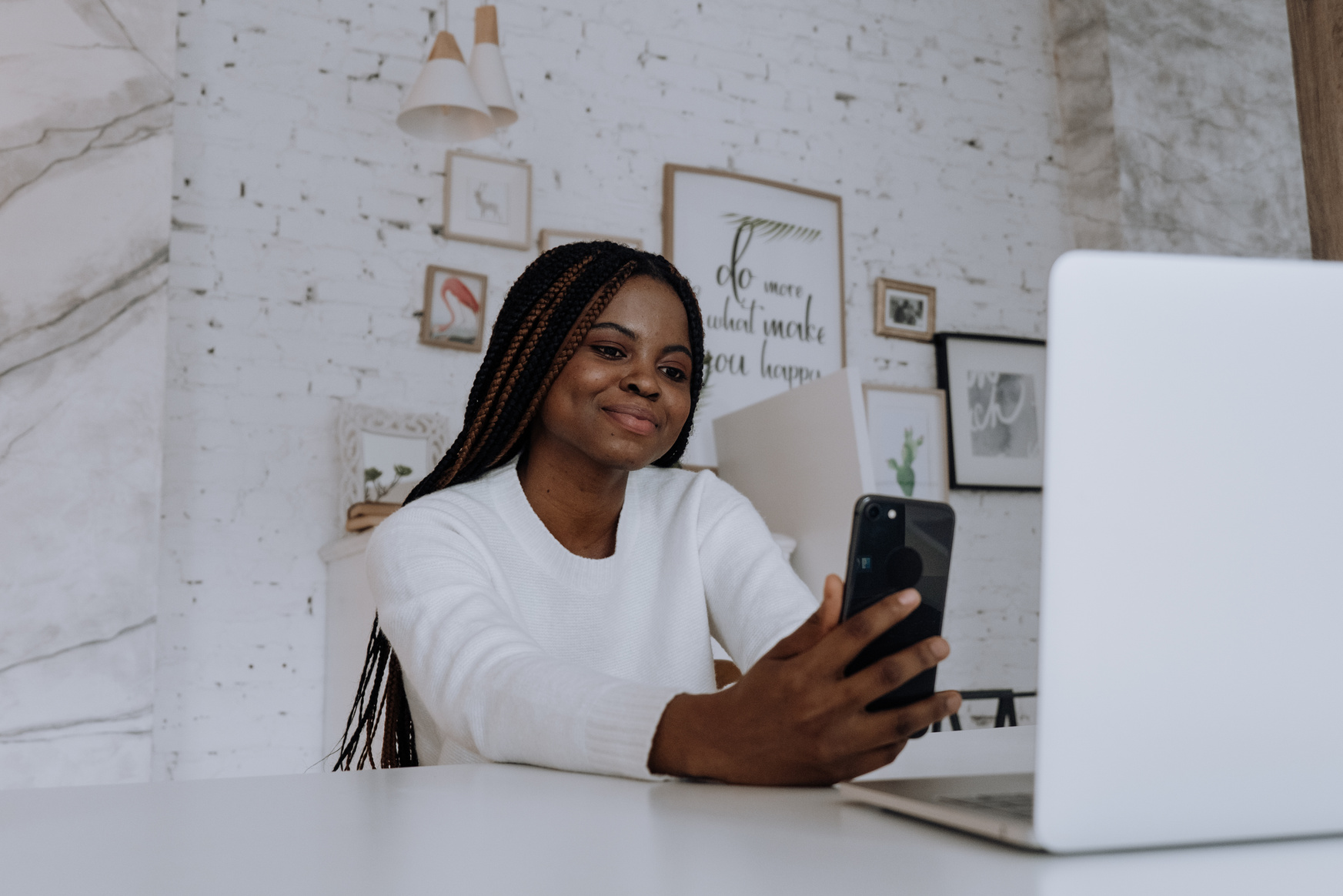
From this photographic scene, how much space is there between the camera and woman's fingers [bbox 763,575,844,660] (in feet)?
2.12

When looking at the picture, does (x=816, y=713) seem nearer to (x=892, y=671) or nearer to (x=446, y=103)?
(x=892, y=671)

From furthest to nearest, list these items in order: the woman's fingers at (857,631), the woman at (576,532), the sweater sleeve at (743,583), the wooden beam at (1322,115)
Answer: the wooden beam at (1322,115) < the sweater sleeve at (743,583) < the woman at (576,532) < the woman's fingers at (857,631)

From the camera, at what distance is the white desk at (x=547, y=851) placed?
407 mm

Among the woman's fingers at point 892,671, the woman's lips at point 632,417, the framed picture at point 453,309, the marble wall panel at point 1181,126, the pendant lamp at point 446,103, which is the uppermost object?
the marble wall panel at point 1181,126

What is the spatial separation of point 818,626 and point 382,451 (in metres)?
2.14

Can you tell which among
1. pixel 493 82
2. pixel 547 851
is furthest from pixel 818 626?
pixel 493 82

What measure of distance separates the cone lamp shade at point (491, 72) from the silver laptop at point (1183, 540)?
2212 millimetres

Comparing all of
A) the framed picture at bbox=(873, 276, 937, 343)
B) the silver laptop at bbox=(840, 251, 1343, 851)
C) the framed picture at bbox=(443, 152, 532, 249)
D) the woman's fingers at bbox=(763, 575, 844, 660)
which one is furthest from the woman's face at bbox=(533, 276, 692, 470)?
the framed picture at bbox=(873, 276, 937, 343)

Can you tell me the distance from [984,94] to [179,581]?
9.75 feet

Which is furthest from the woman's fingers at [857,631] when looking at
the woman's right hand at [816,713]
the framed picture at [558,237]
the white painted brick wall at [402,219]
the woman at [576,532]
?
the framed picture at [558,237]

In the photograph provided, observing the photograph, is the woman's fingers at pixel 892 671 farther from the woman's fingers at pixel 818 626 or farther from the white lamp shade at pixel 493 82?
the white lamp shade at pixel 493 82

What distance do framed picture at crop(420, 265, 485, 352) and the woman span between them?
52.3 inches

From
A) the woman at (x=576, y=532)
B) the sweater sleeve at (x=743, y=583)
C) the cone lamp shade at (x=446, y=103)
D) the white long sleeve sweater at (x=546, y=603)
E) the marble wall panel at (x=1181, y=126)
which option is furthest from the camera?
the marble wall panel at (x=1181, y=126)

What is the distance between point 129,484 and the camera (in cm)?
211
